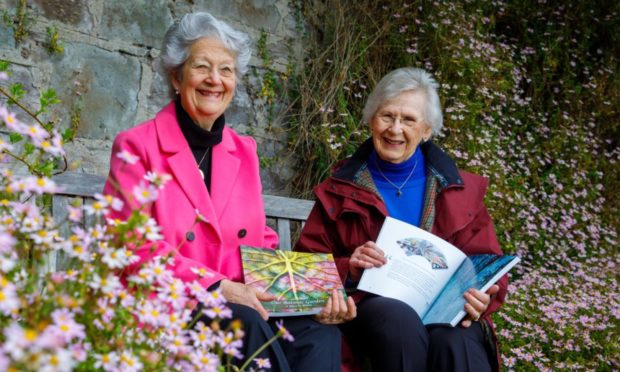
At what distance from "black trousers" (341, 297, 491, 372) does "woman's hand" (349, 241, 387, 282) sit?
0.14 m

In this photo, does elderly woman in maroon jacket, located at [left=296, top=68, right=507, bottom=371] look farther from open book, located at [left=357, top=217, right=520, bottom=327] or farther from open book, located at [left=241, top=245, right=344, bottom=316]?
open book, located at [left=241, top=245, right=344, bottom=316]

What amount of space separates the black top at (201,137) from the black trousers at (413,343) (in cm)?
79

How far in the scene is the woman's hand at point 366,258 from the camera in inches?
102

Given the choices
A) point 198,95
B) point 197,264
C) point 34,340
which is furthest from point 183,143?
point 34,340

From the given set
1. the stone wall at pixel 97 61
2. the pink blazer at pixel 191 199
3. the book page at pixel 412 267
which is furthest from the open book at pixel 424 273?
the stone wall at pixel 97 61

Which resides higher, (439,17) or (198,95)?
(439,17)

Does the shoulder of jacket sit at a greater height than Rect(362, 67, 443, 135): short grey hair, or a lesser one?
lesser

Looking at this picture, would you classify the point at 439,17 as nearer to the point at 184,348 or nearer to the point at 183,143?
the point at 183,143

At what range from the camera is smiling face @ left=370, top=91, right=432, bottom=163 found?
304 cm

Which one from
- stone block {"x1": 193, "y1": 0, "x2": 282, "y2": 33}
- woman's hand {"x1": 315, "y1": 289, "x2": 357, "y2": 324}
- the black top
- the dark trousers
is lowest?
the dark trousers

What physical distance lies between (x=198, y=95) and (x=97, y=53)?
104 centimetres

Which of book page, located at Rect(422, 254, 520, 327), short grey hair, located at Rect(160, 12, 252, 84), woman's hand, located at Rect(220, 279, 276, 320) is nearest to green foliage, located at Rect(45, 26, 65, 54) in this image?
short grey hair, located at Rect(160, 12, 252, 84)

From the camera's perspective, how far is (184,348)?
1.26m

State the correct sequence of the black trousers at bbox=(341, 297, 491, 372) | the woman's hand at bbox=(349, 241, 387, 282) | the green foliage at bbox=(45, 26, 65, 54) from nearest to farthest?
the black trousers at bbox=(341, 297, 491, 372)
the woman's hand at bbox=(349, 241, 387, 282)
the green foliage at bbox=(45, 26, 65, 54)
